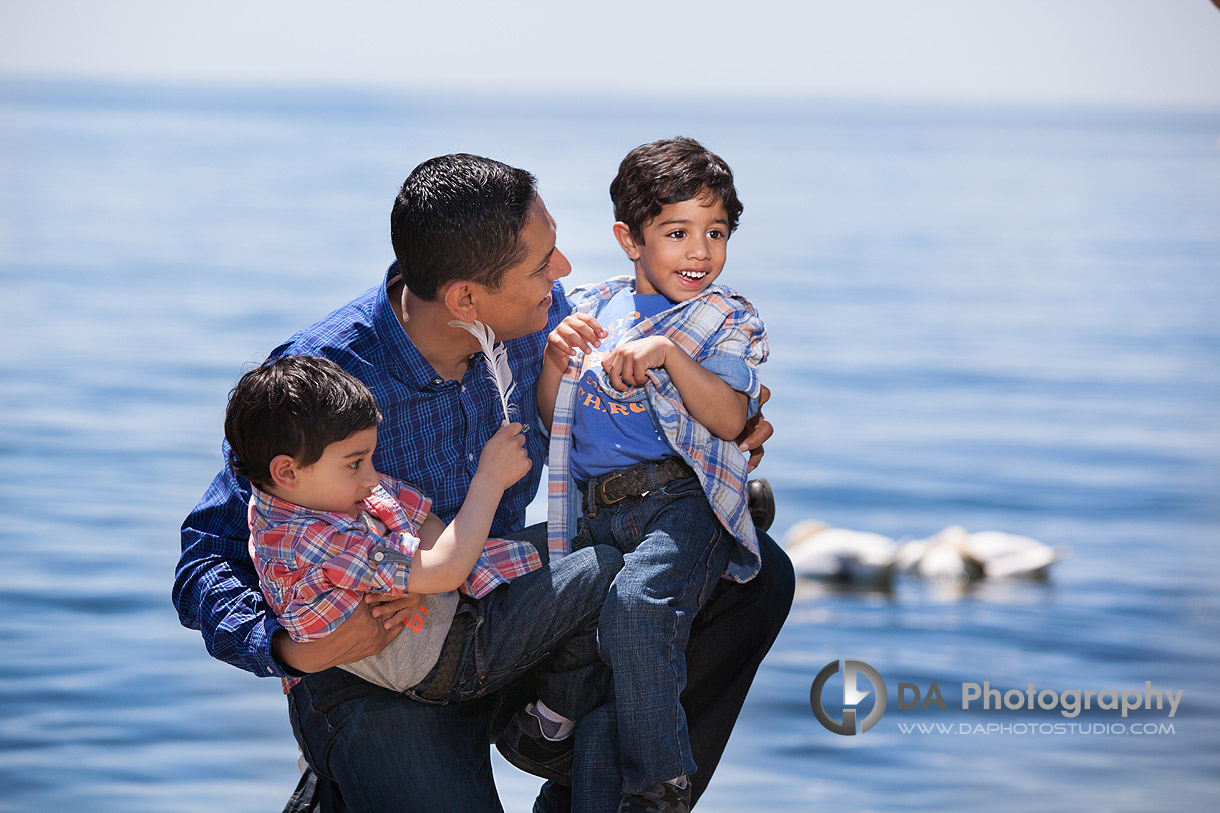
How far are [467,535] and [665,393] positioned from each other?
18.5 inches

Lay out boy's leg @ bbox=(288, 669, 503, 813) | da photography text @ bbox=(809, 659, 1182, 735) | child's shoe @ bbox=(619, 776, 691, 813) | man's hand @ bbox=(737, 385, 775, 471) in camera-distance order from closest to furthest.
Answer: child's shoe @ bbox=(619, 776, 691, 813), boy's leg @ bbox=(288, 669, 503, 813), man's hand @ bbox=(737, 385, 775, 471), da photography text @ bbox=(809, 659, 1182, 735)

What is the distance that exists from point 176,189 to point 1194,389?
21731 millimetres

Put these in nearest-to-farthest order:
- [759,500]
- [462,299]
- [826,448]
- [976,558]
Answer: [462,299]
[759,500]
[976,558]
[826,448]

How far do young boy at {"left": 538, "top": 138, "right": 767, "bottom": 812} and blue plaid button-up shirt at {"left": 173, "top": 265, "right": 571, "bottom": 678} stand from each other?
0.14 metres

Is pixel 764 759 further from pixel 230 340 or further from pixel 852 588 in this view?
pixel 230 340

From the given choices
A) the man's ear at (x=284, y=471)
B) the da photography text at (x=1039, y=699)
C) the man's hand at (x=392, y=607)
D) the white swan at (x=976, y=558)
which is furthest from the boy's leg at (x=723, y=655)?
the white swan at (x=976, y=558)

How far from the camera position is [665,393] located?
257cm

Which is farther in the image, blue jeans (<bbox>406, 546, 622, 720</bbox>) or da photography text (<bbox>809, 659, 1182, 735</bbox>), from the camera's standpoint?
da photography text (<bbox>809, 659, 1182, 735</bbox>)

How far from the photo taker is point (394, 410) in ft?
8.50

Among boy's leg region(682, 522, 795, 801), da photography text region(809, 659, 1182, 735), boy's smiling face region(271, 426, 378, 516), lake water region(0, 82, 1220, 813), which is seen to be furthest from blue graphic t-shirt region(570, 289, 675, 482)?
da photography text region(809, 659, 1182, 735)

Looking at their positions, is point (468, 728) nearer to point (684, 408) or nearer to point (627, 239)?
point (684, 408)

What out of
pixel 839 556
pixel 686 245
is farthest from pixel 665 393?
pixel 839 556

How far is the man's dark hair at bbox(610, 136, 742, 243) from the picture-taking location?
8.45 ft

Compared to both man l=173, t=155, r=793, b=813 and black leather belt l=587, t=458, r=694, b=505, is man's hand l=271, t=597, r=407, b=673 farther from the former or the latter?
black leather belt l=587, t=458, r=694, b=505
